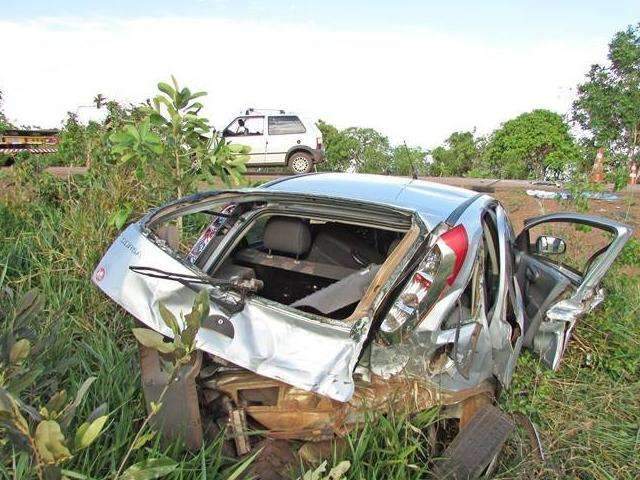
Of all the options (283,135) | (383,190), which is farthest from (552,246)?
(283,135)

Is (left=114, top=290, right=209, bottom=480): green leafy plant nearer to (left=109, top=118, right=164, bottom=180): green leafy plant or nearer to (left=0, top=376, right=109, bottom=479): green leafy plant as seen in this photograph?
(left=0, top=376, right=109, bottom=479): green leafy plant

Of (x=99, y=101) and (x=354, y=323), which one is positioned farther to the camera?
(x=99, y=101)

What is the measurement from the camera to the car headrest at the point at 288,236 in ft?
10.3

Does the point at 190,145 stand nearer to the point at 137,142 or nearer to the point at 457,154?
the point at 137,142

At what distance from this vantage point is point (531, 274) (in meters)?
4.56

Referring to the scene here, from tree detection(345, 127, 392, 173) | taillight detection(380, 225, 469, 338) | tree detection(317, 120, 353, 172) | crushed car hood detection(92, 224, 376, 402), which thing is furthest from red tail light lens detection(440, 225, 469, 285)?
tree detection(317, 120, 353, 172)

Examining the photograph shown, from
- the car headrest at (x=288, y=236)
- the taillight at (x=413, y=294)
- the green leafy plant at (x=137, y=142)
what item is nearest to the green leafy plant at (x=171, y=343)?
the taillight at (x=413, y=294)

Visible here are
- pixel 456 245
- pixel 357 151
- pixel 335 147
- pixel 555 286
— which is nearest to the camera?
pixel 456 245

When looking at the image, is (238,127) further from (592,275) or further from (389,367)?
(389,367)

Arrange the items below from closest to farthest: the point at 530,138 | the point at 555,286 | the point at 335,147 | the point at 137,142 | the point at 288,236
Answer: the point at 288,236 → the point at 555,286 → the point at 137,142 → the point at 335,147 → the point at 530,138

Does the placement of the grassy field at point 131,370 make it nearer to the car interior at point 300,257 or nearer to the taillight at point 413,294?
the taillight at point 413,294

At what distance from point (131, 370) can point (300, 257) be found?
1171mm

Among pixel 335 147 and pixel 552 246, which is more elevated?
pixel 552 246

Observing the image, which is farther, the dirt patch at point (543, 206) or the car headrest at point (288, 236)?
the dirt patch at point (543, 206)
